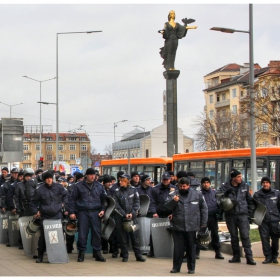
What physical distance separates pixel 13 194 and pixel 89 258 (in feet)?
11.7

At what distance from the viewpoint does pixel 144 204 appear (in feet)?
45.2

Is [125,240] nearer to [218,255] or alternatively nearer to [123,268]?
[123,268]

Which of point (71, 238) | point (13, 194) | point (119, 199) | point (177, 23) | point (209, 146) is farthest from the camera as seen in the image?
point (209, 146)

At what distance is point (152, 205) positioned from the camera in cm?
1383

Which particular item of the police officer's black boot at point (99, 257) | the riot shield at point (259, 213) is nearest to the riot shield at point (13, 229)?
the police officer's black boot at point (99, 257)

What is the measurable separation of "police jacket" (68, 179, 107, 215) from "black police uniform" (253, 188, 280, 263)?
3.09 meters

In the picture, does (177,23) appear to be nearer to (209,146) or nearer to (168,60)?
(168,60)

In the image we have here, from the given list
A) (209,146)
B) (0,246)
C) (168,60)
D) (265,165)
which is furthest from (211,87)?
(0,246)

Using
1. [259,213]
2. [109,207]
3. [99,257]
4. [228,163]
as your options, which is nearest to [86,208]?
[109,207]

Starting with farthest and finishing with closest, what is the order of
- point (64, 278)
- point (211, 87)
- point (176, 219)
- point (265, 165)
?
point (211, 87) → point (265, 165) → point (176, 219) → point (64, 278)

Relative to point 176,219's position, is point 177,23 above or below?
above

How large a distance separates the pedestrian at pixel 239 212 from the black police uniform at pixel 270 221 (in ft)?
0.97

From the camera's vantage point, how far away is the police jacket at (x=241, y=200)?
41.9 ft

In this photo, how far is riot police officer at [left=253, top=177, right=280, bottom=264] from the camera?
1291 centimetres
